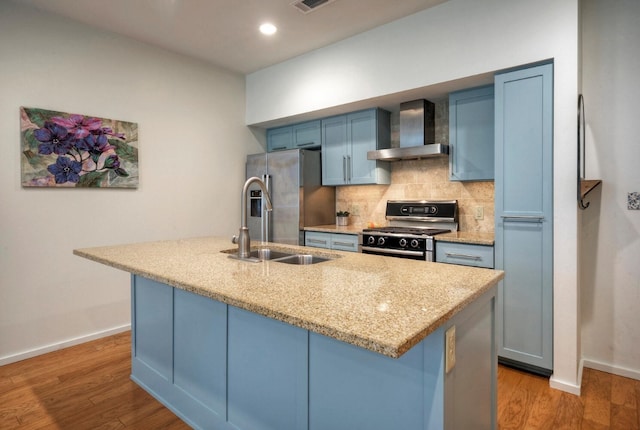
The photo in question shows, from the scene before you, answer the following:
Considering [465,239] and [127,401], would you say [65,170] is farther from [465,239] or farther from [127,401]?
[465,239]

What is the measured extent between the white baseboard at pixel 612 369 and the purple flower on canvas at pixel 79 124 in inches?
167

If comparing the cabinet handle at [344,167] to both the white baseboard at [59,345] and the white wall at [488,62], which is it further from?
the white baseboard at [59,345]

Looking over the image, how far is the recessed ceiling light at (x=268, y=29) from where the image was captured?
121 inches

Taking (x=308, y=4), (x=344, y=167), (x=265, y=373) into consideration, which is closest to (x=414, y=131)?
(x=344, y=167)

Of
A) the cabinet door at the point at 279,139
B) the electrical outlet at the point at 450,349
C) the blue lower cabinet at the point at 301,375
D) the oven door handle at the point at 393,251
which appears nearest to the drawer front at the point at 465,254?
the oven door handle at the point at 393,251

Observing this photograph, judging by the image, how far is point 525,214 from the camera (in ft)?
8.04

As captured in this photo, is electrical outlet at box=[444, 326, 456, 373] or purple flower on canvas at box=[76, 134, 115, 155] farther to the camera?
purple flower on canvas at box=[76, 134, 115, 155]

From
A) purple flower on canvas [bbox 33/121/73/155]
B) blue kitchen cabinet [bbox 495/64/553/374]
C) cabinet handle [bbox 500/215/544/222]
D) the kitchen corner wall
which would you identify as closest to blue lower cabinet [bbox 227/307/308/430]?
blue kitchen cabinet [bbox 495/64/553/374]

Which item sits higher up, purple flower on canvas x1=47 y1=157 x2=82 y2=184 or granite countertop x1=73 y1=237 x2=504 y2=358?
purple flower on canvas x1=47 y1=157 x2=82 y2=184

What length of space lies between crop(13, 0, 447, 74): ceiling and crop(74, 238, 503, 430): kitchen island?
1946mm

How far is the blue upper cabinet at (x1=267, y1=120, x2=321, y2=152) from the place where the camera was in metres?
4.05

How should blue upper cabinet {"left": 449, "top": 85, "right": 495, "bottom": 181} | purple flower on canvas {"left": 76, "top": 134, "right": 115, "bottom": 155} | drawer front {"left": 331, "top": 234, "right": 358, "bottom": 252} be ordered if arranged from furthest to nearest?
drawer front {"left": 331, "top": 234, "right": 358, "bottom": 252}, purple flower on canvas {"left": 76, "top": 134, "right": 115, "bottom": 155}, blue upper cabinet {"left": 449, "top": 85, "right": 495, "bottom": 181}

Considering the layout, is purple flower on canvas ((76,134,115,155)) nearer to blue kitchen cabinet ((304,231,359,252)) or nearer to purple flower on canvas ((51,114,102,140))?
purple flower on canvas ((51,114,102,140))

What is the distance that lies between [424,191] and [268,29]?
2071 mm
